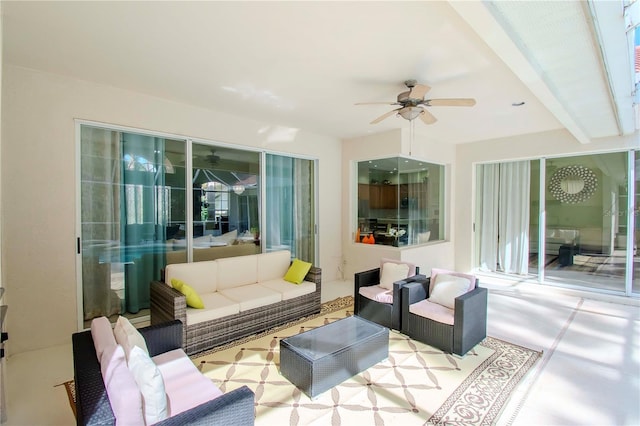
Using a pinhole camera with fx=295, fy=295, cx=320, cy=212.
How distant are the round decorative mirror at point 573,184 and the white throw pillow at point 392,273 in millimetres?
3592

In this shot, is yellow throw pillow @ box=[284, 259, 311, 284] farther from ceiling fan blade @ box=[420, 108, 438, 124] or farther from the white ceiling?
ceiling fan blade @ box=[420, 108, 438, 124]

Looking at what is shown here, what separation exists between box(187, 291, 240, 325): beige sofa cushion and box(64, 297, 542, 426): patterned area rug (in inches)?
13.4

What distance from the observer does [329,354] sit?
2.38m

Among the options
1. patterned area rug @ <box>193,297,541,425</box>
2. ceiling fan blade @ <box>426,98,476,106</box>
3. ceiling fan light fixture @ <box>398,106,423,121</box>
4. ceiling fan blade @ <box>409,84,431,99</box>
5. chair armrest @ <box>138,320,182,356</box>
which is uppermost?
ceiling fan blade @ <box>409,84,431,99</box>

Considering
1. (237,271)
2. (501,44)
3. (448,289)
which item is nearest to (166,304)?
(237,271)

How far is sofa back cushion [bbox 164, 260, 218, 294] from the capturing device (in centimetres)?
337

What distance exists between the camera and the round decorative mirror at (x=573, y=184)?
16.4 ft

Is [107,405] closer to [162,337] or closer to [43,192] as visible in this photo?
[162,337]

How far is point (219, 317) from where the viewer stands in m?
3.10

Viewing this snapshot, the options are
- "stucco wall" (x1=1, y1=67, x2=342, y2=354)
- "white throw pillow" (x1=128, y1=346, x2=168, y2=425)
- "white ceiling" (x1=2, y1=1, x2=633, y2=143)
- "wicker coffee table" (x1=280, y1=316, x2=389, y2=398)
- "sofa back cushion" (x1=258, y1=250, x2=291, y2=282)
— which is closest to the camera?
"white throw pillow" (x1=128, y1=346, x2=168, y2=425)

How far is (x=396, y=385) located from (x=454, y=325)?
0.87 metres

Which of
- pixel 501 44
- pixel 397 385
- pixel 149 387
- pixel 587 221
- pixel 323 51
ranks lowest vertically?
pixel 397 385

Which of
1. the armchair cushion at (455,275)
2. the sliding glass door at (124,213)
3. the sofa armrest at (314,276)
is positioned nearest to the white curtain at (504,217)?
the armchair cushion at (455,275)

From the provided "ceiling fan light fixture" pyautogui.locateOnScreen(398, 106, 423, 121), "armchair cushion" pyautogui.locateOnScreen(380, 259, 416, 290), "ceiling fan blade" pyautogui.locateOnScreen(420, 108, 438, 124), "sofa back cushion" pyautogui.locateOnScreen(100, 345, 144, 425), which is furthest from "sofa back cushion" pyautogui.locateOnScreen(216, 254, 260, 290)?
"ceiling fan blade" pyautogui.locateOnScreen(420, 108, 438, 124)
